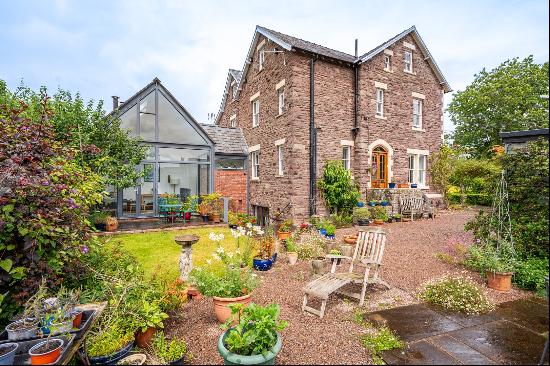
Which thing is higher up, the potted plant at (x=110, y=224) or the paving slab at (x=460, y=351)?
the potted plant at (x=110, y=224)

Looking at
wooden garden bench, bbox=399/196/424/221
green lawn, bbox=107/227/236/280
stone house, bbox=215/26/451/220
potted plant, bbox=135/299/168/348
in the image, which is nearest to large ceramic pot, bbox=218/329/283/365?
potted plant, bbox=135/299/168/348

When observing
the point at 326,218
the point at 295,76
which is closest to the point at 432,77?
the point at 295,76

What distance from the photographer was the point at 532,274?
549cm

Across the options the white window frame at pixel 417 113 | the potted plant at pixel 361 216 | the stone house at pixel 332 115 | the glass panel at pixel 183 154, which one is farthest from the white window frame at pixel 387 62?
the glass panel at pixel 183 154

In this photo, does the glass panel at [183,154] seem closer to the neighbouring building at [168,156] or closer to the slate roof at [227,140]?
the neighbouring building at [168,156]

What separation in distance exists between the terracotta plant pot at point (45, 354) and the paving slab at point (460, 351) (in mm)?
4289

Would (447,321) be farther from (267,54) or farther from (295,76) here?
(267,54)

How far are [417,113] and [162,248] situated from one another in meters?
16.2

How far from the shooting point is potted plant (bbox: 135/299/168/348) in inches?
145

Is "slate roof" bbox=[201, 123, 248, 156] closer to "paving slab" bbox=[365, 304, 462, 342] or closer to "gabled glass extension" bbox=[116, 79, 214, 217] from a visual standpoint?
"gabled glass extension" bbox=[116, 79, 214, 217]

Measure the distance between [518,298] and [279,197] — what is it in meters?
10.2

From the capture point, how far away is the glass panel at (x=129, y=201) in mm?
13664

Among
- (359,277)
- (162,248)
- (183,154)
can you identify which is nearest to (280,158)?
(183,154)

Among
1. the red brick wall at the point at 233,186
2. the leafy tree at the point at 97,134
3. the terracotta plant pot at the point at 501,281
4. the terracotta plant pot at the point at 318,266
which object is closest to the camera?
the terracotta plant pot at the point at 501,281
